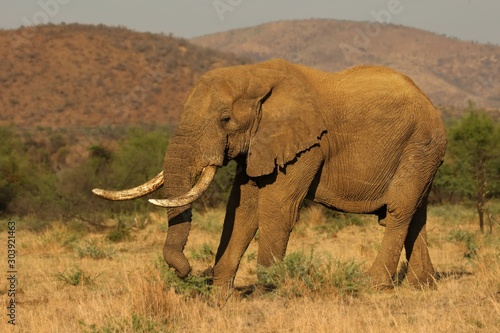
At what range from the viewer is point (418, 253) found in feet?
32.5

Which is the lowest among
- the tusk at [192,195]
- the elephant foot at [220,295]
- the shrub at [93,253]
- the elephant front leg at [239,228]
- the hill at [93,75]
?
the hill at [93,75]

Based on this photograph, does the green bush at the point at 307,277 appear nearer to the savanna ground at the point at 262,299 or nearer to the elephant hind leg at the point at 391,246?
the savanna ground at the point at 262,299

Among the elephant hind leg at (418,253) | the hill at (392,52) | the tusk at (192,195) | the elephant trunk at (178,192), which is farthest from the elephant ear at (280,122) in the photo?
the hill at (392,52)

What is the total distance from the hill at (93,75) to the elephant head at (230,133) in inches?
2229

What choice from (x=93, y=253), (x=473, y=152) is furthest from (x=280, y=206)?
(x=473, y=152)

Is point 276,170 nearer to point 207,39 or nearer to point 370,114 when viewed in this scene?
point 370,114

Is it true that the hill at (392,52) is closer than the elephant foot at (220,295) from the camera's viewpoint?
No

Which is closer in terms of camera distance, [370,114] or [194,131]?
[194,131]

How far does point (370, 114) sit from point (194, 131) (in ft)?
7.79

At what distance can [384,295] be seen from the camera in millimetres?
8562

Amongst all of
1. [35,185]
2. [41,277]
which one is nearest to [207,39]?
[35,185]

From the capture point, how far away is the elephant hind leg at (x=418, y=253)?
9703mm

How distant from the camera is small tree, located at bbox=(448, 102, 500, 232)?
22969mm

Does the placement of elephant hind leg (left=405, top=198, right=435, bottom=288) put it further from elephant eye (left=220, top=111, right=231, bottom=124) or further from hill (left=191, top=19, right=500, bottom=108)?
hill (left=191, top=19, right=500, bottom=108)
